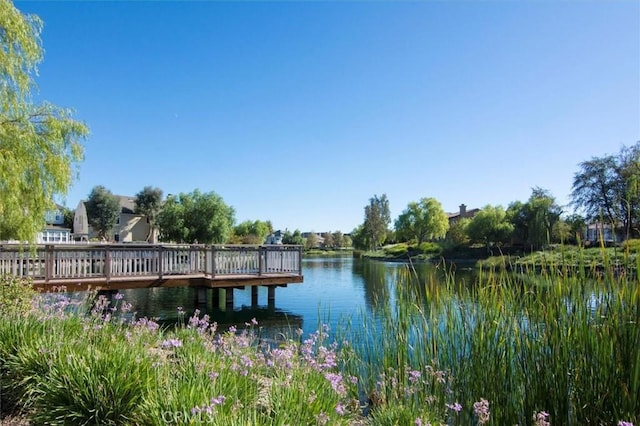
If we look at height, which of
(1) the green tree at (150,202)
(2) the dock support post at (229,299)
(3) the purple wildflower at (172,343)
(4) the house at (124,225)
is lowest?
(2) the dock support post at (229,299)

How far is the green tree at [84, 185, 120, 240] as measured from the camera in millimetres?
44125

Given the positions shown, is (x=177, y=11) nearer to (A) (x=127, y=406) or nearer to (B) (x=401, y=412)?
(A) (x=127, y=406)

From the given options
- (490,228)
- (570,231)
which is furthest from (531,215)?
(570,231)

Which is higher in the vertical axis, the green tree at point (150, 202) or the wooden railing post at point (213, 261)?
the green tree at point (150, 202)

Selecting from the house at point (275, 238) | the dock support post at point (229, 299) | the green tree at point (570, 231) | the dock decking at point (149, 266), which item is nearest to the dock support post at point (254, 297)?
the dock decking at point (149, 266)

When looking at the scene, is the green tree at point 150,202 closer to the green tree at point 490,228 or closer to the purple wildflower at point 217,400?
the green tree at point 490,228

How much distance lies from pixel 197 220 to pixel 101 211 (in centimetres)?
1467

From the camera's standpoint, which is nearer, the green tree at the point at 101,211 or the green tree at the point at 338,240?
the green tree at the point at 101,211

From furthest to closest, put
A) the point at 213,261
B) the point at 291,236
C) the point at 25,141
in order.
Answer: the point at 291,236 < the point at 213,261 < the point at 25,141

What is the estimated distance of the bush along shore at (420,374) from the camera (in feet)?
8.23

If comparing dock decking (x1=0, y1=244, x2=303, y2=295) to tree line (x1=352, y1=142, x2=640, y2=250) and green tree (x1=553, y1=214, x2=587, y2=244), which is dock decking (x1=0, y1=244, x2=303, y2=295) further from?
tree line (x1=352, y1=142, x2=640, y2=250)

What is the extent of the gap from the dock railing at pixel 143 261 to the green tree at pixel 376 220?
57.7m

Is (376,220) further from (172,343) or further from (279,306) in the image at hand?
(172,343)

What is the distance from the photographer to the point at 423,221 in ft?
205
